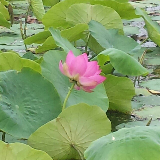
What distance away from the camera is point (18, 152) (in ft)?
2.47

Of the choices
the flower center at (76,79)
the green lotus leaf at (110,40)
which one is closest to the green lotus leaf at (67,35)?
the green lotus leaf at (110,40)

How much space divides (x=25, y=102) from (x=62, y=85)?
0.18 meters

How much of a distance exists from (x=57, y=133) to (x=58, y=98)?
135mm

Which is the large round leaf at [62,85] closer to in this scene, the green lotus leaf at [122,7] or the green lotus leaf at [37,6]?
the green lotus leaf at [122,7]

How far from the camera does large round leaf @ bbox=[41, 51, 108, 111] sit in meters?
1.12

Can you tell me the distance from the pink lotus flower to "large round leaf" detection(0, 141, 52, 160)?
0.23 m

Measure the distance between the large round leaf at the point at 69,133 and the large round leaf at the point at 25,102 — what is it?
0.13 ft

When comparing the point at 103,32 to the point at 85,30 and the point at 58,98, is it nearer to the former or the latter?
the point at 85,30

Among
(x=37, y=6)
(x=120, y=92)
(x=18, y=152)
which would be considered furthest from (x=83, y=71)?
(x=37, y=6)

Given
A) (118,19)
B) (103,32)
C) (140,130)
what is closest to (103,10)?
(118,19)

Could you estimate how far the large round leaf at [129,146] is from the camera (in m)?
0.68

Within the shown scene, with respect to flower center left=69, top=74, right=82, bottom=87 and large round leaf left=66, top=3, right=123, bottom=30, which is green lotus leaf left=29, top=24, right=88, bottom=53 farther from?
flower center left=69, top=74, right=82, bottom=87

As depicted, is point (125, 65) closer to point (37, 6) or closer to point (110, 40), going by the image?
point (110, 40)

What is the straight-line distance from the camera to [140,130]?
75 cm
